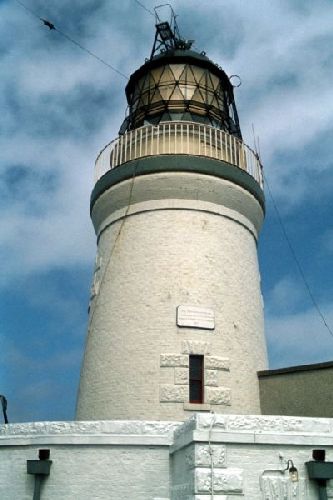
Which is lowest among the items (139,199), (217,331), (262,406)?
(262,406)

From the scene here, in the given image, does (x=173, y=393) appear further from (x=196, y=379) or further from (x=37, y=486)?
(x=37, y=486)

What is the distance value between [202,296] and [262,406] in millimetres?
2967

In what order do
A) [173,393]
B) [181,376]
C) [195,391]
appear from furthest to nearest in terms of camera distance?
[195,391] → [181,376] → [173,393]

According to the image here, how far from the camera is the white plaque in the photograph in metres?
13.0

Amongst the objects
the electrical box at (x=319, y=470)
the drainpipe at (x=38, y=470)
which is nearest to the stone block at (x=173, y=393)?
the drainpipe at (x=38, y=470)


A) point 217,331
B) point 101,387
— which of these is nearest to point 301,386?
point 217,331

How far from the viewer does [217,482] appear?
8.27 m

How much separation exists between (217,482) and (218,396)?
14.1ft

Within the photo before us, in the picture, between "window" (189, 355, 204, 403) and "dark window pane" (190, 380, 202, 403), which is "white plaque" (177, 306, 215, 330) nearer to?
"window" (189, 355, 204, 403)

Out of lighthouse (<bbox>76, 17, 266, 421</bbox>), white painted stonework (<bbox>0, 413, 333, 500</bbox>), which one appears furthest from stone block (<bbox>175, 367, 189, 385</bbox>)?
white painted stonework (<bbox>0, 413, 333, 500</bbox>)

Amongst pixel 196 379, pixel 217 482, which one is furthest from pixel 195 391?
pixel 217 482

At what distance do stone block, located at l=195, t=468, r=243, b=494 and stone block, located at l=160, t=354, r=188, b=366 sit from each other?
4.32 metres

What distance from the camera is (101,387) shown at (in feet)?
42.6

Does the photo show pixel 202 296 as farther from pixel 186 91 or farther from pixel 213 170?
pixel 186 91
